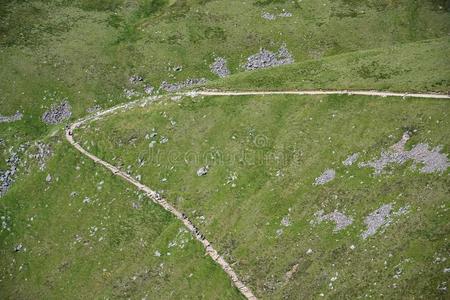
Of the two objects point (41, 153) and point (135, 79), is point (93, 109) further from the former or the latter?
point (41, 153)

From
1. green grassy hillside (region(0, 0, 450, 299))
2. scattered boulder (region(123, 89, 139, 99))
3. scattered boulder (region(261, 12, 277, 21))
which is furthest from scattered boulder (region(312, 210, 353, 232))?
scattered boulder (region(261, 12, 277, 21))

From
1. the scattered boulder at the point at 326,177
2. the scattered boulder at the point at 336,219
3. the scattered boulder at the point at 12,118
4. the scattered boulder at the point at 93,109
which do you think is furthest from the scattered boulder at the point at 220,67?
the scattered boulder at the point at 336,219

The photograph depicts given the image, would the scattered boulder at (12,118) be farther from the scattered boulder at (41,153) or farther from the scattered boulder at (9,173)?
the scattered boulder at (41,153)

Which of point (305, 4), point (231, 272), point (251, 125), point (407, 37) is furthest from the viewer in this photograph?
point (305, 4)

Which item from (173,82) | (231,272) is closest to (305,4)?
(173,82)

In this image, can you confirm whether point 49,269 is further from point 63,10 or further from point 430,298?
point 63,10
